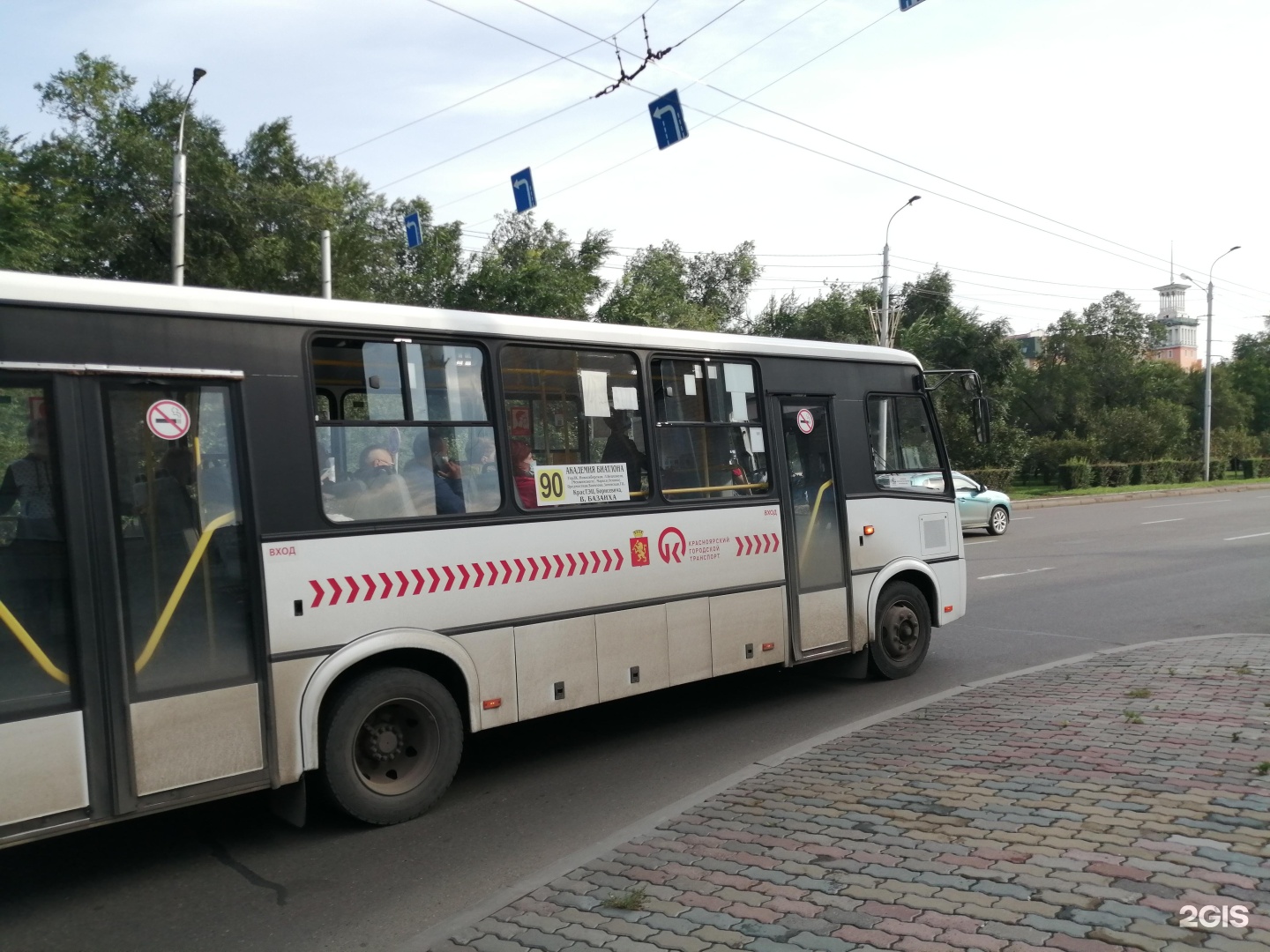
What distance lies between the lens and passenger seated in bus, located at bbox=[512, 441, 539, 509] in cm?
643

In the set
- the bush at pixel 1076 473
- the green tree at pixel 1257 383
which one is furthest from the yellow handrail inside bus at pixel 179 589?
the green tree at pixel 1257 383

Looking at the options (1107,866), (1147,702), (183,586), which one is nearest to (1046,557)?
(1147,702)

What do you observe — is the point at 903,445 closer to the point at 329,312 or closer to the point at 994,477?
the point at 329,312

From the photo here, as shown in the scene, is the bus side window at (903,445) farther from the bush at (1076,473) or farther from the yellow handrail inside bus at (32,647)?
the bush at (1076,473)

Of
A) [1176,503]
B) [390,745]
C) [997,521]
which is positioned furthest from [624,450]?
[1176,503]

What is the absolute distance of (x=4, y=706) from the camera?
4.47 metres

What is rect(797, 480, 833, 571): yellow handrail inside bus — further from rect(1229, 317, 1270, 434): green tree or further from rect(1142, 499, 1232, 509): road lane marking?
rect(1229, 317, 1270, 434): green tree

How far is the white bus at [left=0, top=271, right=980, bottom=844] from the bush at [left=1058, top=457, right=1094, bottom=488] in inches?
1379

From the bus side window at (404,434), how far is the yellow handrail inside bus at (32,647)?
4.71ft

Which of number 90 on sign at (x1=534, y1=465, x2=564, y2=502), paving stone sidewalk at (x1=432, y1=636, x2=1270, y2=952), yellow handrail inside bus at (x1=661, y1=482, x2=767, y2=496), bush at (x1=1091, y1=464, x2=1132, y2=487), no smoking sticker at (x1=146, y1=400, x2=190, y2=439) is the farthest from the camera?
bush at (x1=1091, y1=464, x2=1132, y2=487)

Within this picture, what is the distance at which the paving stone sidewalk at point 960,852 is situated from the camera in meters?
3.85

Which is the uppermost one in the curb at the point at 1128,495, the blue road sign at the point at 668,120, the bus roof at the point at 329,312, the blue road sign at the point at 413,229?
the blue road sign at the point at 413,229

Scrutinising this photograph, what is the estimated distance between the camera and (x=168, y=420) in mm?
5090

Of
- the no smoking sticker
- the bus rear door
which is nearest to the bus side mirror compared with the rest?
the bus rear door
